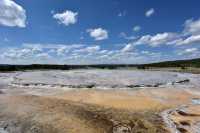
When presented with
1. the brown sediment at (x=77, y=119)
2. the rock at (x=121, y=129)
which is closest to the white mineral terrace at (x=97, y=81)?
the brown sediment at (x=77, y=119)

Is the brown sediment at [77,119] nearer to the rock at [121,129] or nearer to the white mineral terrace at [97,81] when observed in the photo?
the rock at [121,129]

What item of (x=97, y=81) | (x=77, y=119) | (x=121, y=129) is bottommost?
(x=121, y=129)

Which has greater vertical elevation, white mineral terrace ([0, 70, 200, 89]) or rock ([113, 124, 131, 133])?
white mineral terrace ([0, 70, 200, 89])

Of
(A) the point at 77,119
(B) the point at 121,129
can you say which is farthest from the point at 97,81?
(B) the point at 121,129

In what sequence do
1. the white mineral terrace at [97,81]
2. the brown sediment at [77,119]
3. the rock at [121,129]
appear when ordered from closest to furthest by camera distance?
the rock at [121,129], the brown sediment at [77,119], the white mineral terrace at [97,81]

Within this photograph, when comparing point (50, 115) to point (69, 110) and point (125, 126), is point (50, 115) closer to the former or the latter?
point (69, 110)

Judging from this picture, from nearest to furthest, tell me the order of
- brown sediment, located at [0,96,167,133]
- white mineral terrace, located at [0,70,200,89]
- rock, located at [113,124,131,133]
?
1. rock, located at [113,124,131,133]
2. brown sediment, located at [0,96,167,133]
3. white mineral terrace, located at [0,70,200,89]

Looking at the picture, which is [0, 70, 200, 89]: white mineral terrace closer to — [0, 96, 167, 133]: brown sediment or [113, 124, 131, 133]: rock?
[0, 96, 167, 133]: brown sediment

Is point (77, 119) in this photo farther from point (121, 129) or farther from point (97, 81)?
point (97, 81)

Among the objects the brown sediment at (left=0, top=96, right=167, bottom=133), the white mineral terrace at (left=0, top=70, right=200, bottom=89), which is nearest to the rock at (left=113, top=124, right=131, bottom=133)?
the brown sediment at (left=0, top=96, right=167, bottom=133)

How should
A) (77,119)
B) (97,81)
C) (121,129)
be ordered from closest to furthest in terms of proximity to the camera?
Result: (121,129), (77,119), (97,81)

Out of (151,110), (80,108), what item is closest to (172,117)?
(151,110)

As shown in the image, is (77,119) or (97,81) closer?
(77,119)

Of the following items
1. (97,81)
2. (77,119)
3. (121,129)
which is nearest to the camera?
(121,129)
